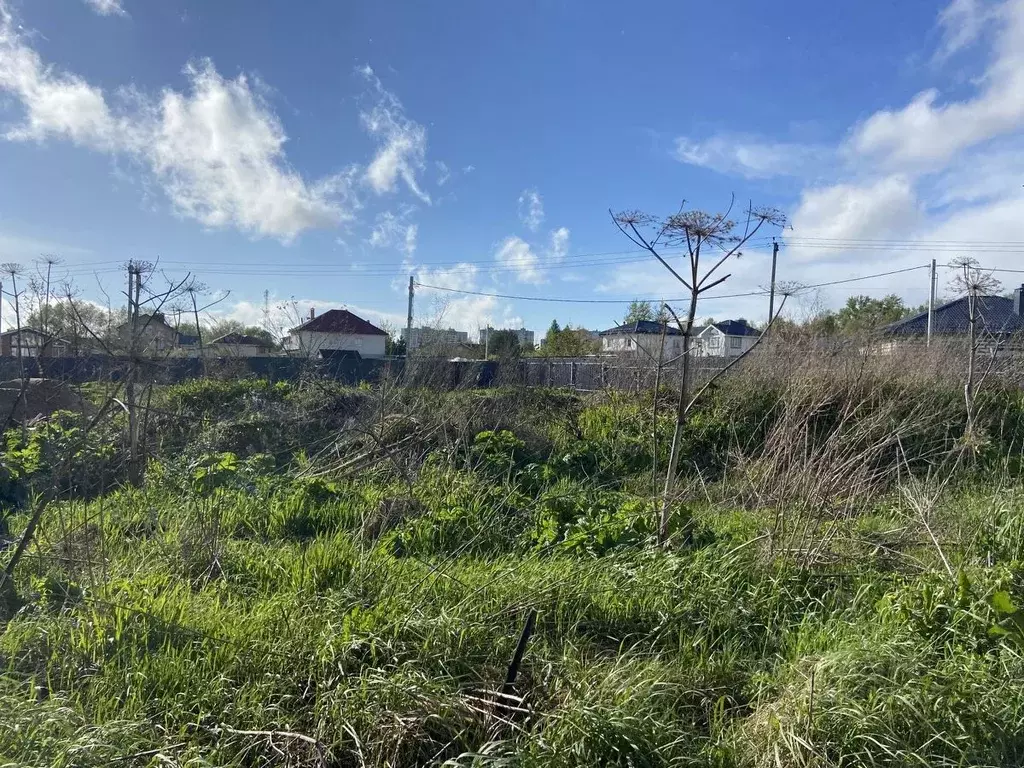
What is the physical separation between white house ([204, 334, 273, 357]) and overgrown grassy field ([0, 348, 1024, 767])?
7.71m

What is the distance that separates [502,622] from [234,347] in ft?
45.6

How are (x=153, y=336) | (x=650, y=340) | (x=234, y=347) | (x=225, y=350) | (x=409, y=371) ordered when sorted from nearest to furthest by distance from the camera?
(x=153, y=336), (x=650, y=340), (x=409, y=371), (x=225, y=350), (x=234, y=347)

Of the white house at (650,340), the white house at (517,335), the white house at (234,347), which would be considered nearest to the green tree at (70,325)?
the white house at (650,340)

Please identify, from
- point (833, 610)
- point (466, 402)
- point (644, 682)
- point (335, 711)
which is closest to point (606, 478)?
point (466, 402)

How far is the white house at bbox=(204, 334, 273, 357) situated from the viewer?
1332 cm

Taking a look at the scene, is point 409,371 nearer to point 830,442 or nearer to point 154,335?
point 154,335

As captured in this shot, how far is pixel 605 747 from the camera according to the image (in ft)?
7.68

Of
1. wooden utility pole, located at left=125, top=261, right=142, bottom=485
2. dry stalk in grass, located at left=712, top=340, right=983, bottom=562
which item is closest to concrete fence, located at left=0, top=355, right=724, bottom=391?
wooden utility pole, located at left=125, top=261, right=142, bottom=485

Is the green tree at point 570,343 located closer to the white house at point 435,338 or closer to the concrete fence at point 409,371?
the concrete fence at point 409,371

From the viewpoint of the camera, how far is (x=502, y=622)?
3191 millimetres

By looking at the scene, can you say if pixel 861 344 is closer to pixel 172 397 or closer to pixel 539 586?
pixel 539 586

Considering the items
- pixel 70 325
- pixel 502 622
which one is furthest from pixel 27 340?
pixel 502 622

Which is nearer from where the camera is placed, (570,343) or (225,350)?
(225,350)

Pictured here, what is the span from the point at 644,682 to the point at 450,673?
872 mm
